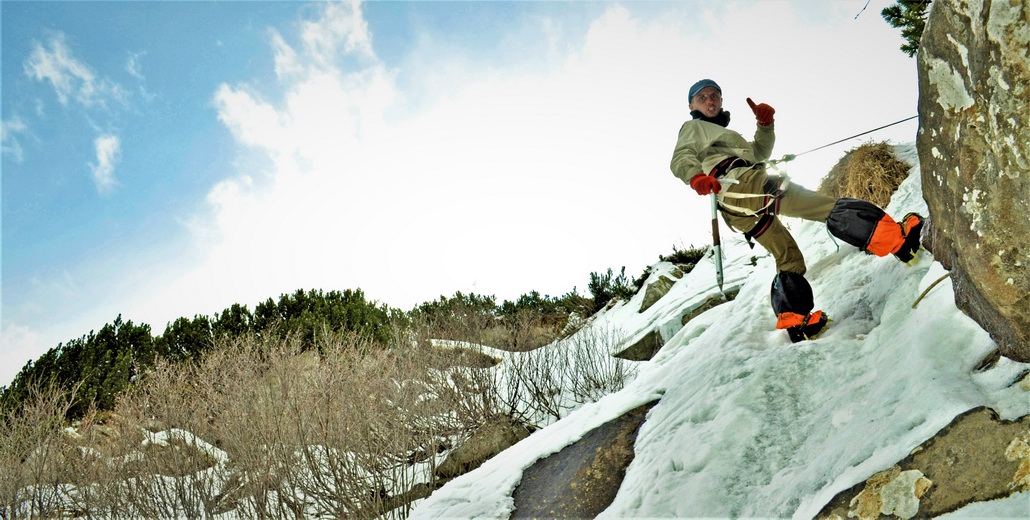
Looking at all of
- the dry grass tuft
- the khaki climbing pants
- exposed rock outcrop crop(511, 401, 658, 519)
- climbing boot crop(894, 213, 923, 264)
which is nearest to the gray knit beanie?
the khaki climbing pants

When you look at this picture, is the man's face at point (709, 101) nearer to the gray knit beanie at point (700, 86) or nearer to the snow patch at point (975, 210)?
the gray knit beanie at point (700, 86)

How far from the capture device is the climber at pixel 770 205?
2902mm

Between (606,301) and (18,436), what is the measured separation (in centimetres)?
1016

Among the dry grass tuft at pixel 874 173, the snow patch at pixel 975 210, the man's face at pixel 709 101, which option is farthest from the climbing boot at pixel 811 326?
the dry grass tuft at pixel 874 173

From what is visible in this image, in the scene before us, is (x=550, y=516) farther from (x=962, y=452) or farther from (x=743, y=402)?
(x=962, y=452)

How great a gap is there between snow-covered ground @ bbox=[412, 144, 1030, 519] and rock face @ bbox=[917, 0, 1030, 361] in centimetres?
21

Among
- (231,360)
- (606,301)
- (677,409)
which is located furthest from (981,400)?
(606,301)

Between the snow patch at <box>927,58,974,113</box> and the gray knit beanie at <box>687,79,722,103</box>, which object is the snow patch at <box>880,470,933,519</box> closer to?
the snow patch at <box>927,58,974,113</box>

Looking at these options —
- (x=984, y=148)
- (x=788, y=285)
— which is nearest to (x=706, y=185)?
(x=788, y=285)

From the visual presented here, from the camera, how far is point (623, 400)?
148 inches

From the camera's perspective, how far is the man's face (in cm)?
371

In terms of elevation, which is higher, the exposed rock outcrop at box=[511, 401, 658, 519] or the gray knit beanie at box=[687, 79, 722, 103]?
the gray knit beanie at box=[687, 79, 722, 103]

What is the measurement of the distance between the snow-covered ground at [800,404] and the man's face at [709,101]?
142cm

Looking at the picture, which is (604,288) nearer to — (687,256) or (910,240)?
(687,256)
